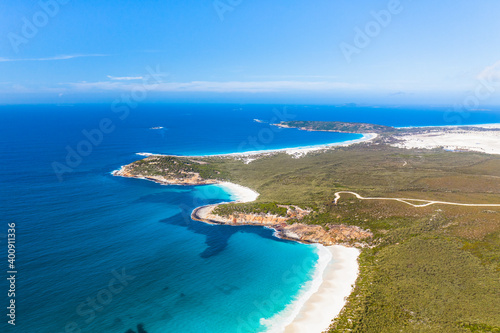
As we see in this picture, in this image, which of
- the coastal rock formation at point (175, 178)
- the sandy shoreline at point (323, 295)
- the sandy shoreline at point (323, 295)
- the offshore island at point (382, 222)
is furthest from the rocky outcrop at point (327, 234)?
the coastal rock formation at point (175, 178)

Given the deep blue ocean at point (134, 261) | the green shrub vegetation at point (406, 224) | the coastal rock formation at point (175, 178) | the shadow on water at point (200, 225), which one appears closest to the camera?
the green shrub vegetation at point (406, 224)

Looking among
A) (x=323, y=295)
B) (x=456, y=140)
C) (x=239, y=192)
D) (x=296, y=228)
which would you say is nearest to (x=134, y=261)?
(x=323, y=295)

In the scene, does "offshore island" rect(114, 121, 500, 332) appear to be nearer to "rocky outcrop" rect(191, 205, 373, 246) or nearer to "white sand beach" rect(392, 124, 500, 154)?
"rocky outcrop" rect(191, 205, 373, 246)

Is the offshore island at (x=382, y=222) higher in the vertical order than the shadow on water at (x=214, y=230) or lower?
higher

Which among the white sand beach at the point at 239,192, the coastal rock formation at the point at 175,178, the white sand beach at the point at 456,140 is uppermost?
the white sand beach at the point at 456,140

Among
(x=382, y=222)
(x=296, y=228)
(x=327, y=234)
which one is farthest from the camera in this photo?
(x=296, y=228)

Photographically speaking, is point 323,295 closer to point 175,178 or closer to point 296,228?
point 296,228

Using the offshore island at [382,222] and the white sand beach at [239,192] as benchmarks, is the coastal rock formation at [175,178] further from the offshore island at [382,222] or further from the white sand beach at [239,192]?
the white sand beach at [239,192]

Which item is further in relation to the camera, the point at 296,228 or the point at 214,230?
the point at 214,230
